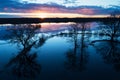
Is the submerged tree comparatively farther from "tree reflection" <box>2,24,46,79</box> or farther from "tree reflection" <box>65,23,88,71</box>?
"tree reflection" <box>2,24,46,79</box>

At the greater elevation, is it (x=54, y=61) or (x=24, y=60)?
(x=24, y=60)

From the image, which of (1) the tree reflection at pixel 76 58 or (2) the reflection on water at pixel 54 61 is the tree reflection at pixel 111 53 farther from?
(1) the tree reflection at pixel 76 58

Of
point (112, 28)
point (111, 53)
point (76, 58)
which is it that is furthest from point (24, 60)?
point (112, 28)

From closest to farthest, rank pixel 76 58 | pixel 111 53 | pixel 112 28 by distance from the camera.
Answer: pixel 76 58, pixel 111 53, pixel 112 28

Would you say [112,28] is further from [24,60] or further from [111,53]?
[24,60]

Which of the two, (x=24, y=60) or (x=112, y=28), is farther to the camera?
(x=112, y=28)

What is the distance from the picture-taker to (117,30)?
81.1m

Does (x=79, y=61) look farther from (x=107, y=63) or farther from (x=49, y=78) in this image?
(x=49, y=78)

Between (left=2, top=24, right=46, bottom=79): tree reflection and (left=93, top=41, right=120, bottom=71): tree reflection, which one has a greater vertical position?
(left=2, top=24, right=46, bottom=79): tree reflection

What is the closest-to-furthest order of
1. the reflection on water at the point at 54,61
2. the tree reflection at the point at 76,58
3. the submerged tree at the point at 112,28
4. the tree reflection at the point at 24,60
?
the reflection on water at the point at 54,61 < the tree reflection at the point at 24,60 < the tree reflection at the point at 76,58 < the submerged tree at the point at 112,28

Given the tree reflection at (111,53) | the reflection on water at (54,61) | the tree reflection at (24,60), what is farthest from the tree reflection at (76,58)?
the tree reflection at (24,60)

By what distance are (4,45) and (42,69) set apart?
26694 mm

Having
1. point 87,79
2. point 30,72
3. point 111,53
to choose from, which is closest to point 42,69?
point 30,72

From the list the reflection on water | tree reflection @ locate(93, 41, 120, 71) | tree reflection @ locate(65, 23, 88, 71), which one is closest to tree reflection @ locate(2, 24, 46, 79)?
the reflection on water
